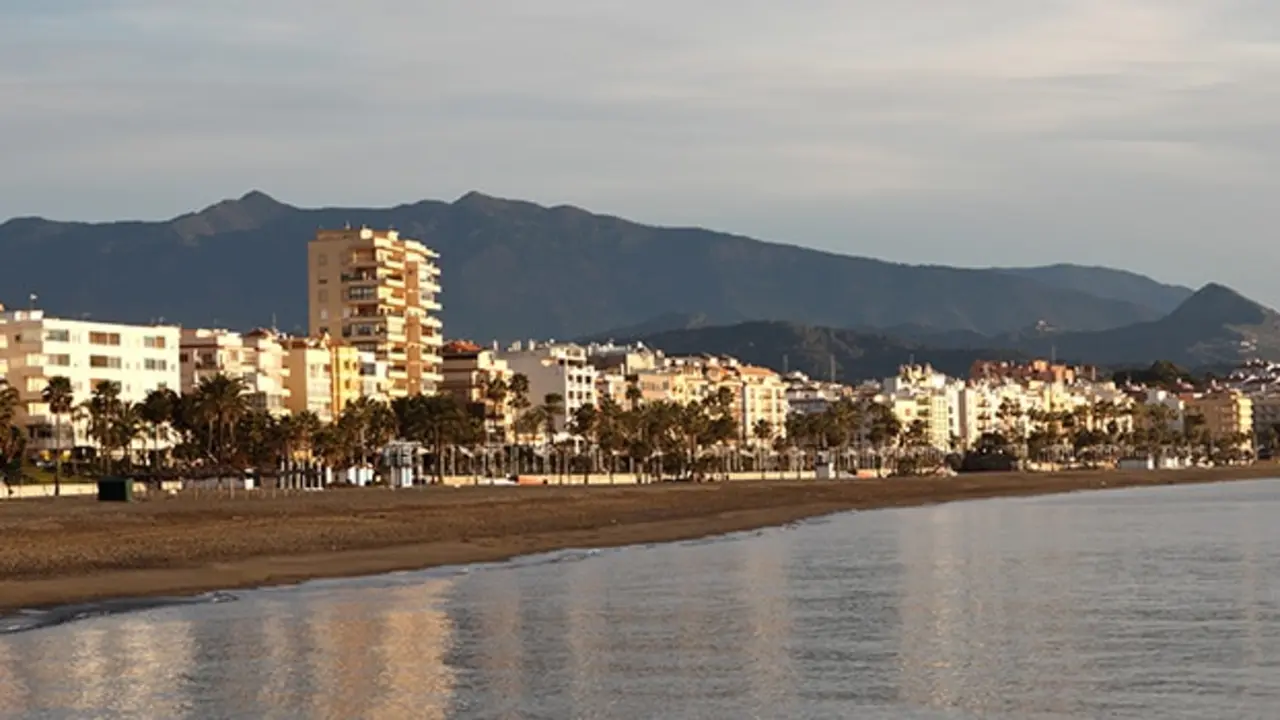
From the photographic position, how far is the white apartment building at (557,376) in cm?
17825

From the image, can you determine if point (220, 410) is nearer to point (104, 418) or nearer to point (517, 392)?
point (104, 418)

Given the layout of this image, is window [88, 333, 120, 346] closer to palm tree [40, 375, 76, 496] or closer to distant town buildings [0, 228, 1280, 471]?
distant town buildings [0, 228, 1280, 471]

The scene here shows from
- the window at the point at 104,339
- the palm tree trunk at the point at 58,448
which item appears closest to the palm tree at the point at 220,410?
the palm tree trunk at the point at 58,448

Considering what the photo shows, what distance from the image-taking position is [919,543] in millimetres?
61219

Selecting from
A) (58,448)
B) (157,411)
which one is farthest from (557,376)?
(58,448)

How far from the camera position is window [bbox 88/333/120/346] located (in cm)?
12406

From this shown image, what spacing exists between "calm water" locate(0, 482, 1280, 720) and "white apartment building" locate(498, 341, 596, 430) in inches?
5035

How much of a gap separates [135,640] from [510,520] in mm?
38319

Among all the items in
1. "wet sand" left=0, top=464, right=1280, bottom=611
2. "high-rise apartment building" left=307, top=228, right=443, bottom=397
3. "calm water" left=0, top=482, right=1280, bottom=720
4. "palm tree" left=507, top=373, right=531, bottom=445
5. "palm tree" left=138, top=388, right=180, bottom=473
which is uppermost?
"high-rise apartment building" left=307, top=228, right=443, bottom=397

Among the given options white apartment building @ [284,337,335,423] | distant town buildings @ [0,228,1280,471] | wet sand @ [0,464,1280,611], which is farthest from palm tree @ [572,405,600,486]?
wet sand @ [0,464,1280,611]

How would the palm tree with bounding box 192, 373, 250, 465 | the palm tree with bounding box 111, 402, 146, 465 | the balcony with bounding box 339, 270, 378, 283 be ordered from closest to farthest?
1. the palm tree with bounding box 111, 402, 146, 465
2. the palm tree with bounding box 192, 373, 250, 465
3. the balcony with bounding box 339, 270, 378, 283

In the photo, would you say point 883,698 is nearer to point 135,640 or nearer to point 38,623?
point 135,640

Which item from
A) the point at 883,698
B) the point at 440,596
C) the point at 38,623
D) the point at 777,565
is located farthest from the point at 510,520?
the point at 883,698

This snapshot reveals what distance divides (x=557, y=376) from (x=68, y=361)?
207 ft
